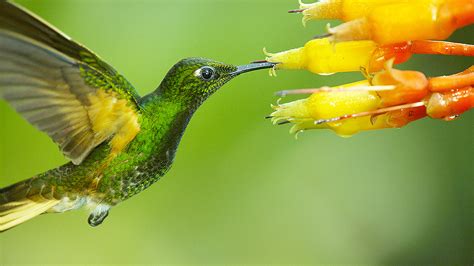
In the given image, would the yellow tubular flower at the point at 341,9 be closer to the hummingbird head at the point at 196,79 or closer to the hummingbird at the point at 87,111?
the hummingbird at the point at 87,111

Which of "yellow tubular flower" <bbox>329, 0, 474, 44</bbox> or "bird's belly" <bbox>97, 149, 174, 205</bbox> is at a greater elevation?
"yellow tubular flower" <bbox>329, 0, 474, 44</bbox>

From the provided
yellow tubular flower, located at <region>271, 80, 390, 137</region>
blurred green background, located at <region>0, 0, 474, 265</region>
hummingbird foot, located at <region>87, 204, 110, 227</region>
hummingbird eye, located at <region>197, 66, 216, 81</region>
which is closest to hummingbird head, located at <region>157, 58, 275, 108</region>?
hummingbird eye, located at <region>197, 66, 216, 81</region>

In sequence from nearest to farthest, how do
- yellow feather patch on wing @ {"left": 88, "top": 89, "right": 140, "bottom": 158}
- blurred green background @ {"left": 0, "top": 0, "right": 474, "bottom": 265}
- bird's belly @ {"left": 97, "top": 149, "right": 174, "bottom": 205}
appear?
yellow feather patch on wing @ {"left": 88, "top": 89, "right": 140, "bottom": 158}
bird's belly @ {"left": 97, "top": 149, "right": 174, "bottom": 205}
blurred green background @ {"left": 0, "top": 0, "right": 474, "bottom": 265}

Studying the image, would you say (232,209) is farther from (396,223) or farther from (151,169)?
(151,169)

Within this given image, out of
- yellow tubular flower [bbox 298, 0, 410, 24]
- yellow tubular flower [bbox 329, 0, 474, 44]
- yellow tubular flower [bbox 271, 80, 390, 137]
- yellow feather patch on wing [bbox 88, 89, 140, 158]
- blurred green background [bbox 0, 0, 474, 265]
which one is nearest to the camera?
yellow tubular flower [bbox 329, 0, 474, 44]

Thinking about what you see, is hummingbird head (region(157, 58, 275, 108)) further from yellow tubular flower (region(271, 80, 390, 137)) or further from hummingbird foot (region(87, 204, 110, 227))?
hummingbird foot (region(87, 204, 110, 227))

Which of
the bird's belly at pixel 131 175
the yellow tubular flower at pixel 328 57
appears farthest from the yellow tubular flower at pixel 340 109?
the bird's belly at pixel 131 175

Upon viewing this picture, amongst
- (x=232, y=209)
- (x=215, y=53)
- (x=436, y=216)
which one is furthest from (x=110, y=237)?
(x=436, y=216)
